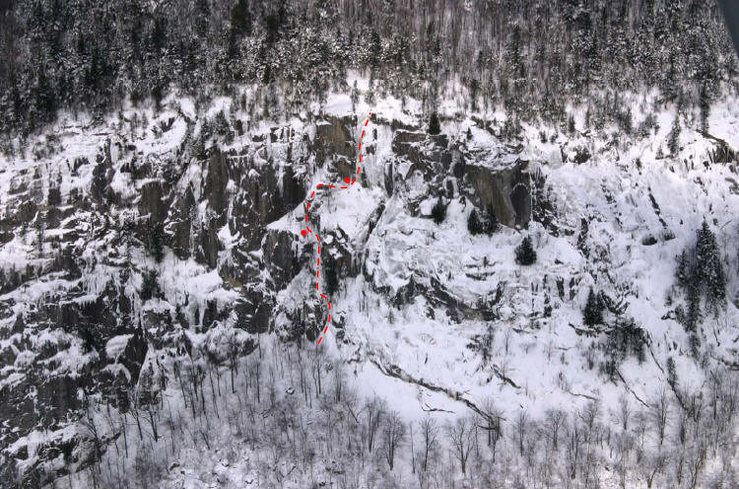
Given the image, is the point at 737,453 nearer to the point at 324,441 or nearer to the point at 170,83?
the point at 324,441

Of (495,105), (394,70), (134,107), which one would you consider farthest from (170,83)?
(495,105)

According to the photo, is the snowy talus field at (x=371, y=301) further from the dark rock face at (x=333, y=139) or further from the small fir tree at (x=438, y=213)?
the dark rock face at (x=333, y=139)

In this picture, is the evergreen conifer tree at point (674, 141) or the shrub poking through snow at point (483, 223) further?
the evergreen conifer tree at point (674, 141)

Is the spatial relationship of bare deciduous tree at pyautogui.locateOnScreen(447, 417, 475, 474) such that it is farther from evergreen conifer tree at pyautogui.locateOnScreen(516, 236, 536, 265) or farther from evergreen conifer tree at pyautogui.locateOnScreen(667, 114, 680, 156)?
evergreen conifer tree at pyautogui.locateOnScreen(667, 114, 680, 156)

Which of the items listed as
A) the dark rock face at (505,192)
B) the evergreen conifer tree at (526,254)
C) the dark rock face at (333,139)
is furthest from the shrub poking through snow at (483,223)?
the dark rock face at (333,139)

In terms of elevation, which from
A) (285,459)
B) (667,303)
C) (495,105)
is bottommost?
(285,459)

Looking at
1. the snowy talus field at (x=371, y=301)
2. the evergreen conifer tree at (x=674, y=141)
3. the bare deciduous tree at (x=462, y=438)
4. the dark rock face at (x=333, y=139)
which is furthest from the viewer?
the evergreen conifer tree at (x=674, y=141)

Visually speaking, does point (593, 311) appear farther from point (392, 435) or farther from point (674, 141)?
point (392, 435)

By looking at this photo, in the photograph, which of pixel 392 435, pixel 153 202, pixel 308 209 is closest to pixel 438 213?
pixel 308 209
